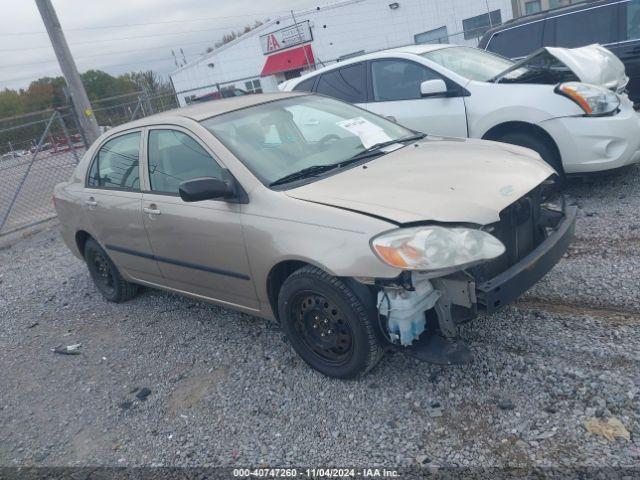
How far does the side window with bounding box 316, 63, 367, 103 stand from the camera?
6777mm

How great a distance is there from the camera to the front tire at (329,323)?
3.00m

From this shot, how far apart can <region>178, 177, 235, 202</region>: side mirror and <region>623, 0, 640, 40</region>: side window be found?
6861 millimetres

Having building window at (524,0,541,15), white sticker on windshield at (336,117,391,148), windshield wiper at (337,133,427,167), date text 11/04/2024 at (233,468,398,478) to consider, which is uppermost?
building window at (524,0,541,15)

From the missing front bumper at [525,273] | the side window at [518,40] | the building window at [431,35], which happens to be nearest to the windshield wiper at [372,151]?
the missing front bumper at [525,273]

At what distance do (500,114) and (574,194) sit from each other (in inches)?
46.7

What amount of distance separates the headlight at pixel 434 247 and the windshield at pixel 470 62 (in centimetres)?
370

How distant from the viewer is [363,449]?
2801 mm

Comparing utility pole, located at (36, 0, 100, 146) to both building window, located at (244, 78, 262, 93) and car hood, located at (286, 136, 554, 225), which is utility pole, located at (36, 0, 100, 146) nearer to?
car hood, located at (286, 136, 554, 225)

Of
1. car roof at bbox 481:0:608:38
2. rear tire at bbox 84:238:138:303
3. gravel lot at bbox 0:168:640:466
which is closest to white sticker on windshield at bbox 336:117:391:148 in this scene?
gravel lot at bbox 0:168:640:466

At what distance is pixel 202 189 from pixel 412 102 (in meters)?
3.76

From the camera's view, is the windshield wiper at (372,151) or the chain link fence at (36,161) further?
the chain link fence at (36,161)

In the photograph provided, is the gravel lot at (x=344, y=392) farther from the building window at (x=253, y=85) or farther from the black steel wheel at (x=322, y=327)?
the building window at (x=253, y=85)

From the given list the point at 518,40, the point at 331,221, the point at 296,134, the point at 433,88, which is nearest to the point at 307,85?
the point at 433,88

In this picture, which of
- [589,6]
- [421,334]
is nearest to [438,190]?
[421,334]
